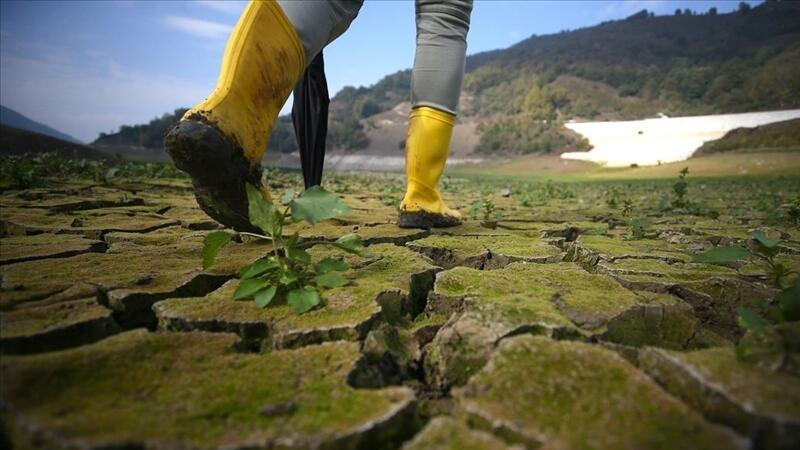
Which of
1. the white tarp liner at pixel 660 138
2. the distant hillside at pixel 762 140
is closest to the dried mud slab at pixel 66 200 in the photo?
the distant hillside at pixel 762 140

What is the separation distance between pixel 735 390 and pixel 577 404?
0.22m

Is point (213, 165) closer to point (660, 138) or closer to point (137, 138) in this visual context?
point (660, 138)

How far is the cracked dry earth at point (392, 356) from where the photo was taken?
0.62 m

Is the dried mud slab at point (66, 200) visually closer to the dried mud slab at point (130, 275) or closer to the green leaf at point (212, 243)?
the dried mud slab at point (130, 275)

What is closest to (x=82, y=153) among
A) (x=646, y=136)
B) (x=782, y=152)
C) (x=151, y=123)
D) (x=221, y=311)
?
(x=221, y=311)

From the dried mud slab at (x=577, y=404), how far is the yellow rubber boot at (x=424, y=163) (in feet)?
4.33

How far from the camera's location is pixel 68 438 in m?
0.58

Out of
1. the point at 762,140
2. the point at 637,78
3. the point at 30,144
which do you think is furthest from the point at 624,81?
the point at 30,144

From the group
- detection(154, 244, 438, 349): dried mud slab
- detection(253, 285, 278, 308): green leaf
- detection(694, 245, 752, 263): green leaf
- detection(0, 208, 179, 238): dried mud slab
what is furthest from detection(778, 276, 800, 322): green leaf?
detection(0, 208, 179, 238): dried mud slab

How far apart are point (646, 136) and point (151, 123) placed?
30.2m

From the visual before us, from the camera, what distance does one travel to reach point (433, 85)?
203 centimetres

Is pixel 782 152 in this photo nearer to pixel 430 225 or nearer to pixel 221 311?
pixel 430 225

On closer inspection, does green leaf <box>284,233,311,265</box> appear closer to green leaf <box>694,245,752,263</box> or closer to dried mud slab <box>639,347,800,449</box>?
dried mud slab <box>639,347,800,449</box>

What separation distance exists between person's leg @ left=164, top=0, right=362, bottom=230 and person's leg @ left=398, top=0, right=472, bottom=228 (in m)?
0.55
